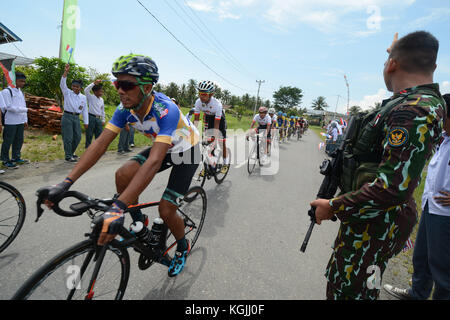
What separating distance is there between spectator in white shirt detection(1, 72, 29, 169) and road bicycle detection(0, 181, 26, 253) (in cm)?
320

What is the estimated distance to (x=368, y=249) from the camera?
146 centimetres

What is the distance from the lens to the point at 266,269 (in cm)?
279

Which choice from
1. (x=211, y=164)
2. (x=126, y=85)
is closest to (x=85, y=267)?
(x=126, y=85)

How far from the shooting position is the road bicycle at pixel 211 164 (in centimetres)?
497

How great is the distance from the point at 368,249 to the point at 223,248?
2.03 meters

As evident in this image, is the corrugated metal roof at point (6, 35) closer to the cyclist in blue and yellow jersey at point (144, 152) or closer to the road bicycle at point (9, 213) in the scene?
the road bicycle at point (9, 213)

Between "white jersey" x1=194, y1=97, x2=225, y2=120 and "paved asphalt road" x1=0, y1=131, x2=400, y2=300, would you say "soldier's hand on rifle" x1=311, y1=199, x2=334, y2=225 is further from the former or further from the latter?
"white jersey" x1=194, y1=97, x2=225, y2=120

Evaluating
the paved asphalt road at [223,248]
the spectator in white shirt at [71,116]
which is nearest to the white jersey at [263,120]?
the paved asphalt road at [223,248]

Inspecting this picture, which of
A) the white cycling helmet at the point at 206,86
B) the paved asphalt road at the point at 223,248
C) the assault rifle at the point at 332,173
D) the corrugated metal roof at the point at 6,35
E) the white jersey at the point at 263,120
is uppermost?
the corrugated metal roof at the point at 6,35

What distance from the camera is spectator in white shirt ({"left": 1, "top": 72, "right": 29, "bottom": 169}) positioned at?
17.3 feet

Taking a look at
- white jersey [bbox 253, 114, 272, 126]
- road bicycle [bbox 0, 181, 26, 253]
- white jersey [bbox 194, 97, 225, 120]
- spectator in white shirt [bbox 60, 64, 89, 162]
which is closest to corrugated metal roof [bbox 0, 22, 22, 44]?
spectator in white shirt [bbox 60, 64, 89, 162]

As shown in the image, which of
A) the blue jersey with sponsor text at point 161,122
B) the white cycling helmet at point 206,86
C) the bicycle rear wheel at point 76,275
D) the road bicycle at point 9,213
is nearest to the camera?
the bicycle rear wheel at point 76,275

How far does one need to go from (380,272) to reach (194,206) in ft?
7.46

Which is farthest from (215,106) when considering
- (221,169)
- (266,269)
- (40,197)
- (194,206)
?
(40,197)
